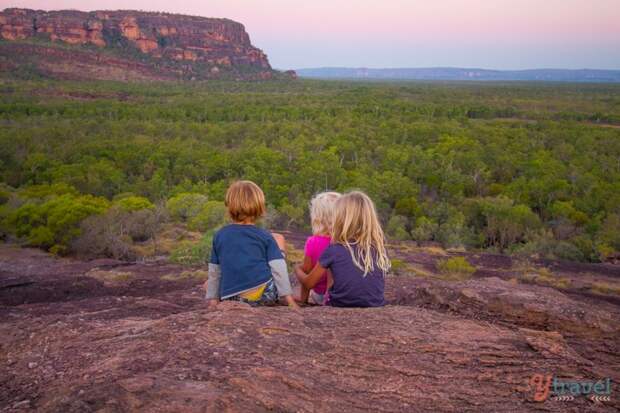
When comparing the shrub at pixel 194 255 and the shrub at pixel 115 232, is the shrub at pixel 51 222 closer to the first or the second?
the shrub at pixel 115 232

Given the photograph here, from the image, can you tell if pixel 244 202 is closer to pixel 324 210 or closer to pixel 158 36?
pixel 324 210

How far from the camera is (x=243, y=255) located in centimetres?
385

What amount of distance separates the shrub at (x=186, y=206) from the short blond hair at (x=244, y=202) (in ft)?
54.6

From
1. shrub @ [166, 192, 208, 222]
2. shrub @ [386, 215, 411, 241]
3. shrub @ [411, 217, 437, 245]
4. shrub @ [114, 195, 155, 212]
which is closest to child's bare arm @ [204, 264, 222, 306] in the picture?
shrub @ [114, 195, 155, 212]

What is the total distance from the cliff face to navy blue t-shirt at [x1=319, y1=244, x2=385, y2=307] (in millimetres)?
104853

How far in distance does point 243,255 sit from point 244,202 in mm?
408

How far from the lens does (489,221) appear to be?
23656mm

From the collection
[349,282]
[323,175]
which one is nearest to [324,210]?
[349,282]

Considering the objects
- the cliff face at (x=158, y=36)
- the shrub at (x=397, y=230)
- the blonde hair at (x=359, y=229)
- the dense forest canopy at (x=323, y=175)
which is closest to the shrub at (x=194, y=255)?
the dense forest canopy at (x=323, y=175)

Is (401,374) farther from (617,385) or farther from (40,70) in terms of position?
(40,70)

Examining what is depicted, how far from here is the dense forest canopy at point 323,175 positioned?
64.2 ft

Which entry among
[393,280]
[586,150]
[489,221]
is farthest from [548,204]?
[393,280]

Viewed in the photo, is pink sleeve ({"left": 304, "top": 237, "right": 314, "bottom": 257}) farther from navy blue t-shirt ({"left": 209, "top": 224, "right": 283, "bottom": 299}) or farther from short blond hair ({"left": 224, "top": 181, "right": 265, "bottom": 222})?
short blond hair ({"left": 224, "top": 181, "right": 265, "bottom": 222})

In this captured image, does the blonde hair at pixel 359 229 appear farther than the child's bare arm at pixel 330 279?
No
